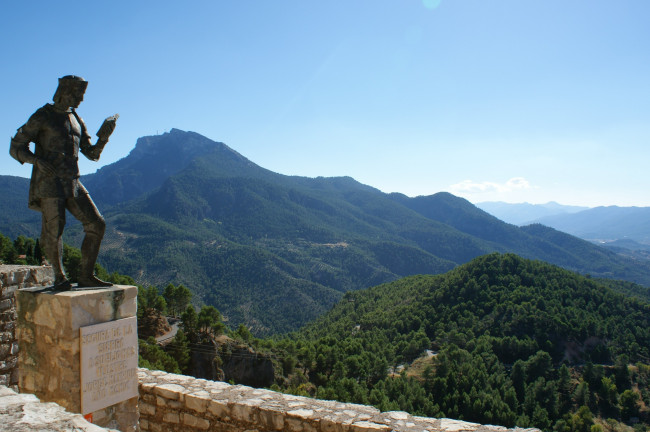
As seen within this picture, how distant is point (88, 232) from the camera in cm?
409

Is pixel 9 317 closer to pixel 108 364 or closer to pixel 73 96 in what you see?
pixel 108 364

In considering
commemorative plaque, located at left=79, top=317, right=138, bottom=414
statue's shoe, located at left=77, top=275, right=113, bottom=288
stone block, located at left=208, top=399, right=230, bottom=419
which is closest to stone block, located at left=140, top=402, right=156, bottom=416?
stone block, located at left=208, top=399, right=230, bottom=419

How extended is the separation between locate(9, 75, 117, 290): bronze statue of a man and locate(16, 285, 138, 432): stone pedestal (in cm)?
30

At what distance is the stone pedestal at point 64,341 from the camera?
11.7 feet

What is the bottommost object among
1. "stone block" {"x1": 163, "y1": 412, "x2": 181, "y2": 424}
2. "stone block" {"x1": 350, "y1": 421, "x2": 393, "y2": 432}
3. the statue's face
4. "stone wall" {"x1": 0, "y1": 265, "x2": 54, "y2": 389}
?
"stone block" {"x1": 163, "y1": 412, "x2": 181, "y2": 424}

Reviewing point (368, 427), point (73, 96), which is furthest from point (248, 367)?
point (73, 96)

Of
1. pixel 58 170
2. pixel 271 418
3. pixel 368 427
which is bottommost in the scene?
pixel 271 418

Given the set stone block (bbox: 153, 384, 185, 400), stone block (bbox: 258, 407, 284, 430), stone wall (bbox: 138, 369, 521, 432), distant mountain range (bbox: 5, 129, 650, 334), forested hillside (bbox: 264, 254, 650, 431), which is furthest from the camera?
distant mountain range (bbox: 5, 129, 650, 334)

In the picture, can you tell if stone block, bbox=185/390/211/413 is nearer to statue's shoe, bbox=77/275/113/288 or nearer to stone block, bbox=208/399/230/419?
stone block, bbox=208/399/230/419

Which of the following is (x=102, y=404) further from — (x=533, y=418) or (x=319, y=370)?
(x=533, y=418)

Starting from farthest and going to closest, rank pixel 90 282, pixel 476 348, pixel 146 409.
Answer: pixel 476 348
pixel 146 409
pixel 90 282

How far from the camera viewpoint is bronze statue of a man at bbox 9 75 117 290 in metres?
3.82

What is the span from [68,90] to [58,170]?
2.70 ft

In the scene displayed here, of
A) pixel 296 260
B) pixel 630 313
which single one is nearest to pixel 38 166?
pixel 630 313
